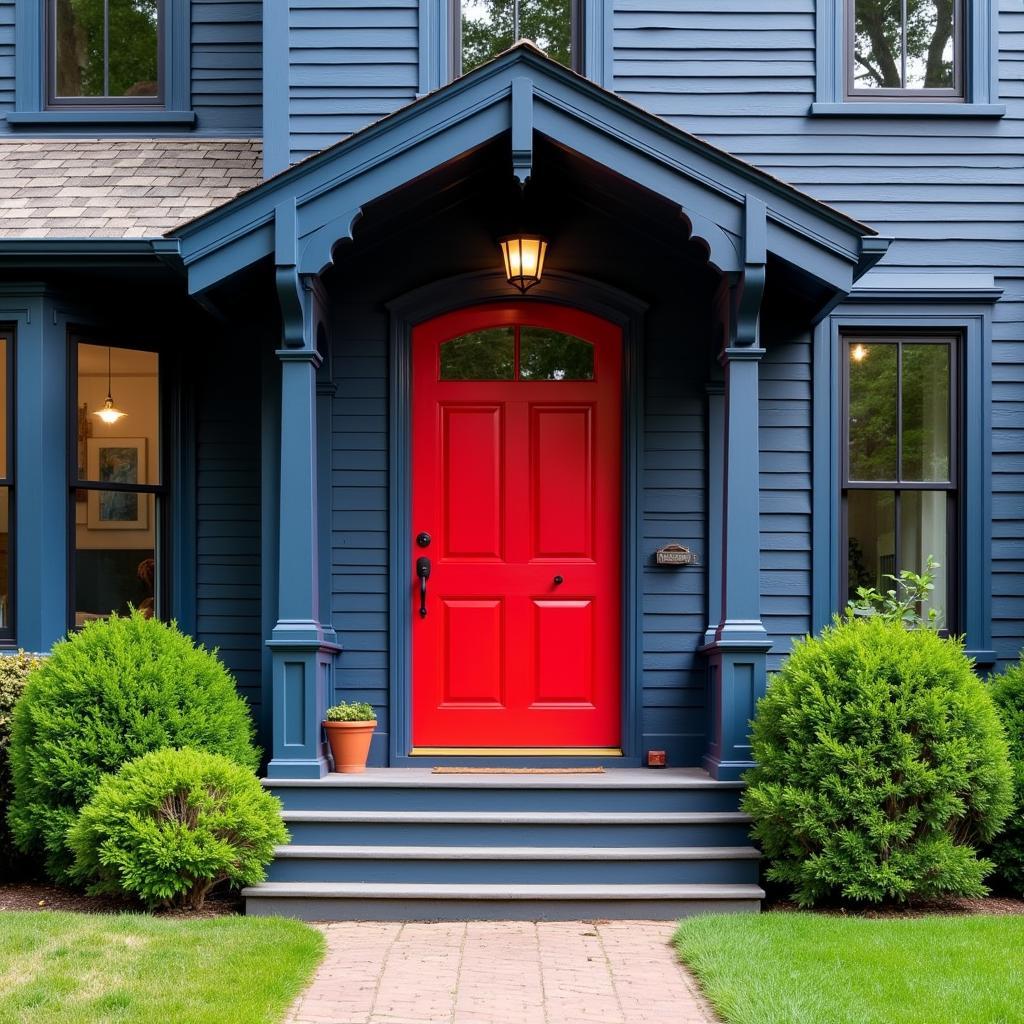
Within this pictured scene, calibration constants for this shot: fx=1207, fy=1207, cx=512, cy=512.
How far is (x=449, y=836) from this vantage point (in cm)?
558

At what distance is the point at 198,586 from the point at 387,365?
5.48ft

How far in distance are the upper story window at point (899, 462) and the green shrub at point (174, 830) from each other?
Answer: 136 inches

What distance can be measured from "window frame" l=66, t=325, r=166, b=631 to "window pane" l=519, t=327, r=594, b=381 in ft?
6.75

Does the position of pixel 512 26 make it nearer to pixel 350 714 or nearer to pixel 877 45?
pixel 877 45

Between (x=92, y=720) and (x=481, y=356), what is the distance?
2.81m

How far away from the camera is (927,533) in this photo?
22.0ft

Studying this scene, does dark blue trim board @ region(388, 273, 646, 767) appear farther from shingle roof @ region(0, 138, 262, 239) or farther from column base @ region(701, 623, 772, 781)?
shingle roof @ region(0, 138, 262, 239)

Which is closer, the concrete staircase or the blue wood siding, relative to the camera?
the concrete staircase

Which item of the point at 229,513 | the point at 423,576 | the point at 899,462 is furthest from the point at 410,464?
the point at 899,462

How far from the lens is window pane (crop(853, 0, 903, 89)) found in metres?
6.89

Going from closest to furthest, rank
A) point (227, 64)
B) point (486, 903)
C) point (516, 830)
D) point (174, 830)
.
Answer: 1. point (174, 830)
2. point (486, 903)
3. point (516, 830)
4. point (227, 64)

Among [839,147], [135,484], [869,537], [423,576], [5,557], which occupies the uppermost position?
[839,147]

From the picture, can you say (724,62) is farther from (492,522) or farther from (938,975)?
(938,975)

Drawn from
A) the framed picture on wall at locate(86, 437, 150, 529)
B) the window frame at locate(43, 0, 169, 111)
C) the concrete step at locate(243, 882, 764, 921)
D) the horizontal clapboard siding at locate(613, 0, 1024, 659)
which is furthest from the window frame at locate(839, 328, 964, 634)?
the window frame at locate(43, 0, 169, 111)
